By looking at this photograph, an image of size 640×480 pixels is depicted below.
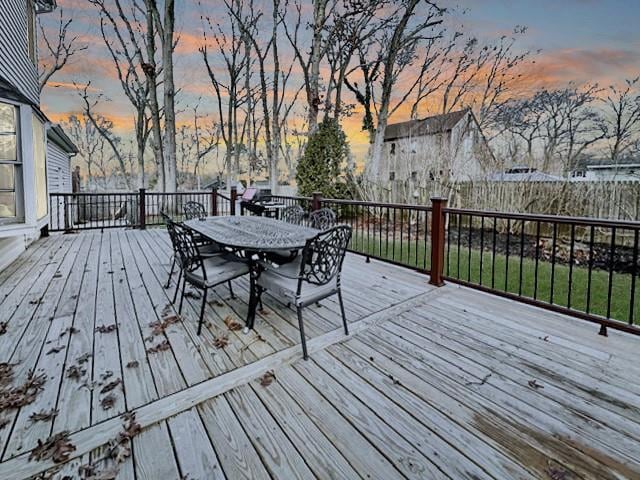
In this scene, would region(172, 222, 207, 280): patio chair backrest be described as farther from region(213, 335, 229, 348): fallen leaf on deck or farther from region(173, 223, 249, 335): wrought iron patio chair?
region(213, 335, 229, 348): fallen leaf on deck

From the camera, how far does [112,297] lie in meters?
3.44

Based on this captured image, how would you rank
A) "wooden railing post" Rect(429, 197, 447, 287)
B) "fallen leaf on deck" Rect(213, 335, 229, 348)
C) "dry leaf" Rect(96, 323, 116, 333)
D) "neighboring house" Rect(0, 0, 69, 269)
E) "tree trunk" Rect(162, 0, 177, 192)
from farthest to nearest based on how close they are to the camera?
"tree trunk" Rect(162, 0, 177, 192), "neighboring house" Rect(0, 0, 69, 269), "wooden railing post" Rect(429, 197, 447, 287), "dry leaf" Rect(96, 323, 116, 333), "fallen leaf on deck" Rect(213, 335, 229, 348)

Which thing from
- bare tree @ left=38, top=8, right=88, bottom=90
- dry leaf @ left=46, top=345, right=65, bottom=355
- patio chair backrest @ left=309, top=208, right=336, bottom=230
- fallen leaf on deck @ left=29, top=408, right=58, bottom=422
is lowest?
fallen leaf on deck @ left=29, top=408, right=58, bottom=422

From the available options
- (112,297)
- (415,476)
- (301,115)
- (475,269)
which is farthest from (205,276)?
(301,115)

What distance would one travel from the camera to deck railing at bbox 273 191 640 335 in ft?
9.18

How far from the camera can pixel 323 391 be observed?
1.95 metres

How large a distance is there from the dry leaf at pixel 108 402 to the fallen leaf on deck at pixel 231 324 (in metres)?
0.96

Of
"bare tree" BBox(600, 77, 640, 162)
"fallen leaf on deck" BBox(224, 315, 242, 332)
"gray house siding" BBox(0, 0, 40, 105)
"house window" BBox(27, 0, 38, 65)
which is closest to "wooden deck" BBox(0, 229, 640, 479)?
"fallen leaf on deck" BBox(224, 315, 242, 332)

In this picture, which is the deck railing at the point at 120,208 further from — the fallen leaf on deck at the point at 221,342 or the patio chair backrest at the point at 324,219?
the fallen leaf on deck at the point at 221,342

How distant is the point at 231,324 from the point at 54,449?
1.41 meters

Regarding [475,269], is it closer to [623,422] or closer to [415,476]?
[623,422]

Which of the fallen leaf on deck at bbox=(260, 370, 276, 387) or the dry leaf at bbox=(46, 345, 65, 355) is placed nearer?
the fallen leaf on deck at bbox=(260, 370, 276, 387)

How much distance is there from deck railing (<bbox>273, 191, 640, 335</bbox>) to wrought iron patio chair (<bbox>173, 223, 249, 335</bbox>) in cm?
215

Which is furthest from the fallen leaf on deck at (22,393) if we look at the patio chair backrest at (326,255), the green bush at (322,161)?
the green bush at (322,161)
